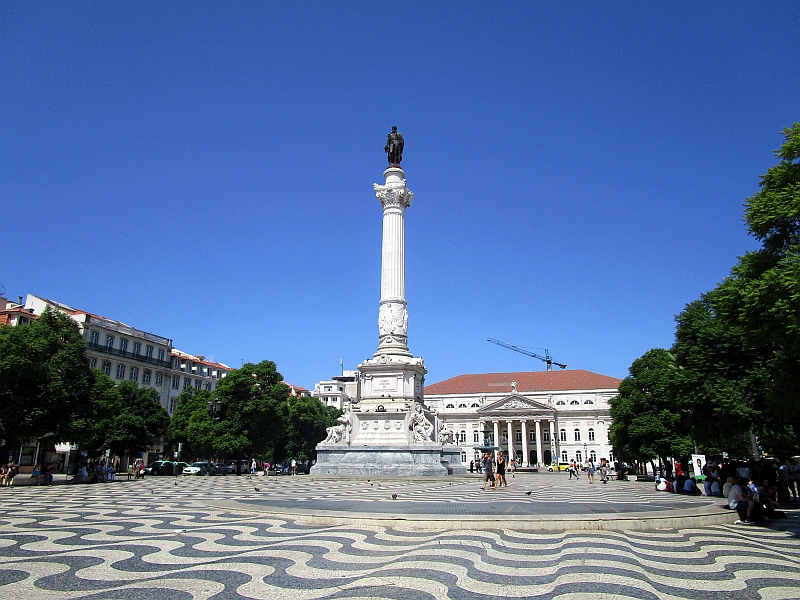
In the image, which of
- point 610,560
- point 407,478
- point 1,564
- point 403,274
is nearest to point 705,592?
point 610,560

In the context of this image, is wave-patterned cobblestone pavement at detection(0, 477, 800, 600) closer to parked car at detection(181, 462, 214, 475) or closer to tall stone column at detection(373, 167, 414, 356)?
tall stone column at detection(373, 167, 414, 356)

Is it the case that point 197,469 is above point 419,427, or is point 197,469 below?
below

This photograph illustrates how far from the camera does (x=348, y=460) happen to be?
33.9m

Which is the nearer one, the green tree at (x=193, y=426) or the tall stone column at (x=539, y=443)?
the green tree at (x=193, y=426)

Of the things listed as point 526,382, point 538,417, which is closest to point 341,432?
point 538,417

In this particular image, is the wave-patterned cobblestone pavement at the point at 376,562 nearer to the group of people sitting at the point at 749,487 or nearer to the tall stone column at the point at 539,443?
the group of people sitting at the point at 749,487

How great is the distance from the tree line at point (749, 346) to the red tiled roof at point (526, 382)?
198ft

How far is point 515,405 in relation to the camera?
93812 mm

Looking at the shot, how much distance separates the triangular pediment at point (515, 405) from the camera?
9312cm

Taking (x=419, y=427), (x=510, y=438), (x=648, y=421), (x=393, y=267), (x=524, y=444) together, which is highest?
(x=393, y=267)

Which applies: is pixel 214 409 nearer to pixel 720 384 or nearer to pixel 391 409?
pixel 391 409

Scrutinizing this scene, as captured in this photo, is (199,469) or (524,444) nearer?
(199,469)

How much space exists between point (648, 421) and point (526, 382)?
210 feet

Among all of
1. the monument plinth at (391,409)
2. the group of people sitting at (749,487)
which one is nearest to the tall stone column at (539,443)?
the monument plinth at (391,409)
